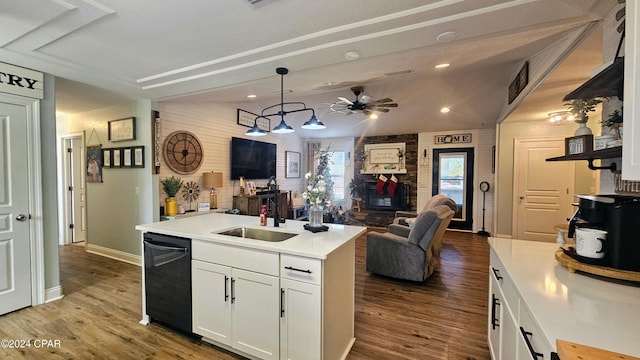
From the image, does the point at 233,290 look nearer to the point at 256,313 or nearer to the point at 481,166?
the point at 256,313

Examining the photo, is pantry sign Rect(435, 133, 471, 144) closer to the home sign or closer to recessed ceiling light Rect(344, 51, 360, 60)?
the home sign

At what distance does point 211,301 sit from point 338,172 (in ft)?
19.5

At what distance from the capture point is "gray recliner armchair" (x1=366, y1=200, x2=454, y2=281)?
11.1 feet

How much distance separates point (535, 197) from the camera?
17.3 feet

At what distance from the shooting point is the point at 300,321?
179 centimetres

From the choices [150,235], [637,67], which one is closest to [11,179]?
[150,235]

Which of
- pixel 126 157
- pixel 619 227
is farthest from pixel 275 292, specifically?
pixel 126 157

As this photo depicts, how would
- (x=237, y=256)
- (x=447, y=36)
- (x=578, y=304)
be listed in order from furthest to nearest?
(x=447, y=36), (x=237, y=256), (x=578, y=304)

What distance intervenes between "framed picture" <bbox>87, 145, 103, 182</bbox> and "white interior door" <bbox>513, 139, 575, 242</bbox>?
25.4 feet

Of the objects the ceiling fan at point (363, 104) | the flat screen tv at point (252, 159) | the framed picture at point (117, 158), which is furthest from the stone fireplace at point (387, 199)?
the framed picture at point (117, 158)

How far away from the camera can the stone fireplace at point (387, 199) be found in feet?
22.9

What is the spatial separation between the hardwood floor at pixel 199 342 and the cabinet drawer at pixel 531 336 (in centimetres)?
114

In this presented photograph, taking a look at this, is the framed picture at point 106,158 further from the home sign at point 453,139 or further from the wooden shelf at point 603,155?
the home sign at point 453,139

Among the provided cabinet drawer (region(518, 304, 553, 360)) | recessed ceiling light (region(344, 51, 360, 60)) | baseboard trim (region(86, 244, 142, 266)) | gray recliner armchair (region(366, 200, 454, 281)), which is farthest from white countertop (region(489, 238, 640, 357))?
baseboard trim (region(86, 244, 142, 266))
